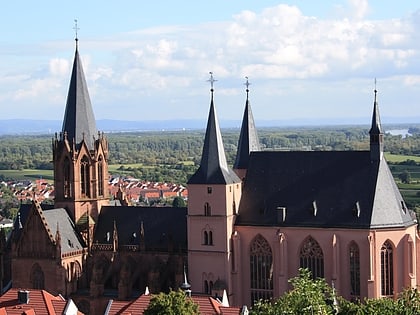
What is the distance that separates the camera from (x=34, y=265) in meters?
94.1

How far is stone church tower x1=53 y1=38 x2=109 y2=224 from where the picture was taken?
96.4m

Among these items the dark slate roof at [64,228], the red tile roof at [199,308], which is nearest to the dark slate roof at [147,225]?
the dark slate roof at [64,228]

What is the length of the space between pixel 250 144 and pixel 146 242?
1546 cm

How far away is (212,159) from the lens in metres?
90.0

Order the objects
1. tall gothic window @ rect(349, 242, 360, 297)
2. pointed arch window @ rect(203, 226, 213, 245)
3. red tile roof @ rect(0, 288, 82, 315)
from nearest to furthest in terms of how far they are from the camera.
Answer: red tile roof @ rect(0, 288, 82, 315)
tall gothic window @ rect(349, 242, 360, 297)
pointed arch window @ rect(203, 226, 213, 245)

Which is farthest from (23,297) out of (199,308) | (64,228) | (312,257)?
(312,257)

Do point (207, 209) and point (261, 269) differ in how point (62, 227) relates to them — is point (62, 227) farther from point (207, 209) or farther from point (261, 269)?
point (261, 269)

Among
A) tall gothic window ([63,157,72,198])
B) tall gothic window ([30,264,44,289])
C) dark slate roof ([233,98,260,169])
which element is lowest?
tall gothic window ([30,264,44,289])

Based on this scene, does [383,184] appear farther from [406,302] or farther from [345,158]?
[406,302]

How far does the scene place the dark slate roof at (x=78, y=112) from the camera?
318 feet

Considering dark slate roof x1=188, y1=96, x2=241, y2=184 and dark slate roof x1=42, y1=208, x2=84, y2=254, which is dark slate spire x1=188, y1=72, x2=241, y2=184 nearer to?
dark slate roof x1=188, y1=96, x2=241, y2=184

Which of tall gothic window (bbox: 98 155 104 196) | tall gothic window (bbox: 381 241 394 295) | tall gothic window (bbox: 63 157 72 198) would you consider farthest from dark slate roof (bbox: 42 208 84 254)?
tall gothic window (bbox: 381 241 394 295)

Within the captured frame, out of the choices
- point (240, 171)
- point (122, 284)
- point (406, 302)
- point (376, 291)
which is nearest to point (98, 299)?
point (122, 284)

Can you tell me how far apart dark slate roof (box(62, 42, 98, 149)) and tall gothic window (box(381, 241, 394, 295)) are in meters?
34.3
